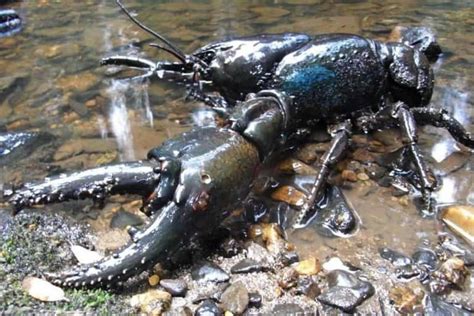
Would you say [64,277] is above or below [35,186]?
below

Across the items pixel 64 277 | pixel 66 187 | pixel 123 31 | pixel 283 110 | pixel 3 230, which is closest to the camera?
pixel 64 277

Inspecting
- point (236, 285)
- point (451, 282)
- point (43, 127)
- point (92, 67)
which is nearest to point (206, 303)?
point (236, 285)

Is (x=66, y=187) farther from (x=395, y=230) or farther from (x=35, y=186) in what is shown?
(x=395, y=230)

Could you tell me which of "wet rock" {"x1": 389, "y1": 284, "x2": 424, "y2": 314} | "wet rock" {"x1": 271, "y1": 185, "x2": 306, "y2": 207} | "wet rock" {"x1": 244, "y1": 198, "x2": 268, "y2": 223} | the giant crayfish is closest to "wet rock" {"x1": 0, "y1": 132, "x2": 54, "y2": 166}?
the giant crayfish

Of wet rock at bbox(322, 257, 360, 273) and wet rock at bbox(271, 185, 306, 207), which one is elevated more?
wet rock at bbox(271, 185, 306, 207)

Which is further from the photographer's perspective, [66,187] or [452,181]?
[452,181]

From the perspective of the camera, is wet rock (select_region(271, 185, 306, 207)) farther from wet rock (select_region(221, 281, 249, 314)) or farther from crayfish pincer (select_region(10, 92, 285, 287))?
wet rock (select_region(221, 281, 249, 314))
